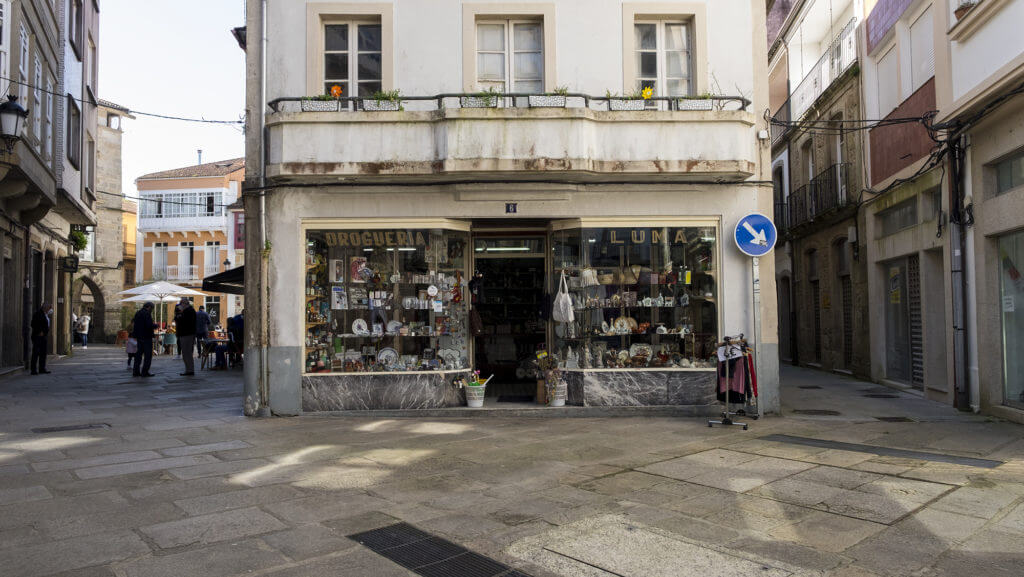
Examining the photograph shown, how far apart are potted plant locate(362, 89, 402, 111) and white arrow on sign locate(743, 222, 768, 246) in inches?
209

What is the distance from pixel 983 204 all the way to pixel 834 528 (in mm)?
7696

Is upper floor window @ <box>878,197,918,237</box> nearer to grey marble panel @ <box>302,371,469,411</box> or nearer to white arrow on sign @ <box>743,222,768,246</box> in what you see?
white arrow on sign @ <box>743,222,768,246</box>

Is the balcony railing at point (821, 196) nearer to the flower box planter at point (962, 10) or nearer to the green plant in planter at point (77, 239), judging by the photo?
the flower box planter at point (962, 10)

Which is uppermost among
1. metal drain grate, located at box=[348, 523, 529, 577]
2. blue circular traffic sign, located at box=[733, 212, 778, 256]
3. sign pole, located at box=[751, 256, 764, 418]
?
blue circular traffic sign, located at box=[733, 212, 778, 256]

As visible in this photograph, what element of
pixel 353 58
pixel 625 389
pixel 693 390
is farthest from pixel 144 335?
pixel 693 390

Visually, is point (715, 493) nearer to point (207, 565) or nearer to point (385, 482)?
point (385, 482)

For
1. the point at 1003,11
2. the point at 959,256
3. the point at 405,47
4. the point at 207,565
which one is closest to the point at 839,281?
the point at 959,256

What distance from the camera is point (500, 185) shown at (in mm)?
10531

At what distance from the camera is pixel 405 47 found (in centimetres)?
1054

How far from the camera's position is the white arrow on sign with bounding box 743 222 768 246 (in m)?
10.2

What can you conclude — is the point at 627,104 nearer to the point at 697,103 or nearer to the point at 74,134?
the point at 697,103

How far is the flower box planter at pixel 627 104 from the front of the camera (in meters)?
10.4

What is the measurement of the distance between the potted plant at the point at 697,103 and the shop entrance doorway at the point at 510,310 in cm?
332

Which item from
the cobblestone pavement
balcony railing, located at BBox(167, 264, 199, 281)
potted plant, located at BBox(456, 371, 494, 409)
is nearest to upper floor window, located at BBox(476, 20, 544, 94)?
potted plant, located at BBox(456, 371, 494, 409)
